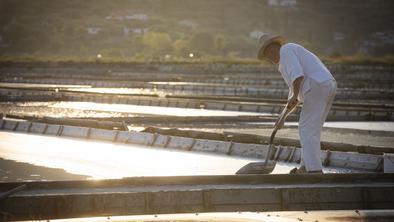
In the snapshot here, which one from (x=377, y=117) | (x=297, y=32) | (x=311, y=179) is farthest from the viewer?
(x=297, y=32)

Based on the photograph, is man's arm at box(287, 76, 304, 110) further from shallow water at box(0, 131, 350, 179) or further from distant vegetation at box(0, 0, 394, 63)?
distant vegetation at box(0, 0, 394, 63)

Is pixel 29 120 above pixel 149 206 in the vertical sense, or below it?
below

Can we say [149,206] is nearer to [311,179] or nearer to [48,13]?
[311,179]

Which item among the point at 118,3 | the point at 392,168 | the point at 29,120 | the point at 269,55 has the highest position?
the point at 269,55

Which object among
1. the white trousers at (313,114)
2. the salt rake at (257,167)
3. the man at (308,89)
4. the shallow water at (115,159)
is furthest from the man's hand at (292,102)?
the shallow water at (115,159)

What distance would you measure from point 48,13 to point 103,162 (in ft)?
347

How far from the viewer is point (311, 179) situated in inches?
239

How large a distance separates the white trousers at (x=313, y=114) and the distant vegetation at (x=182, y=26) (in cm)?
7699

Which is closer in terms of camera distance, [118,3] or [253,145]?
[253,145]

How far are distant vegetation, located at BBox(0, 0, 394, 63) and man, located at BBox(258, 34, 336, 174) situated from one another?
252 ft

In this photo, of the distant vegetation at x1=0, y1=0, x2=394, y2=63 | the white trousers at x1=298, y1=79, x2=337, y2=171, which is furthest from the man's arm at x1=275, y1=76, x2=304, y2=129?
the distant vegetation at x1=0, y1=0, x2=394, y2=63

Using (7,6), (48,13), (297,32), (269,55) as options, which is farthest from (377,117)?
(7,6)

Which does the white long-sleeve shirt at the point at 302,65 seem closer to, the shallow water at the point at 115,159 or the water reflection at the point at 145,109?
the shallow water at the point at 115,159

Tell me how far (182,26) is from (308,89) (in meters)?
102
